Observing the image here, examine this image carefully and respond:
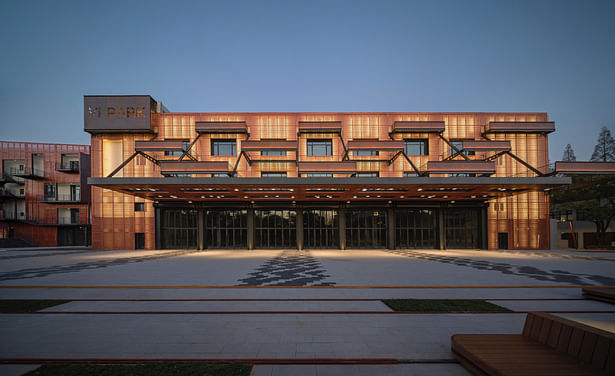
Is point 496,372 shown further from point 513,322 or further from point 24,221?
point 24,221

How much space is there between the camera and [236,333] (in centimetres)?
649

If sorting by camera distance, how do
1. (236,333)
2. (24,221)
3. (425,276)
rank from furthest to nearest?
(24,221), (425,276), (236,333)

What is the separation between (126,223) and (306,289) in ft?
101

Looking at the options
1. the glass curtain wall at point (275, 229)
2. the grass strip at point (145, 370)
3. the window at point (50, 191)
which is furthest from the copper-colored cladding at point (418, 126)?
the window at point (50, 191)

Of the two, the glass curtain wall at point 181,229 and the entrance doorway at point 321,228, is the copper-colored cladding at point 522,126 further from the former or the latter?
the glass curtain wall at point 181,229

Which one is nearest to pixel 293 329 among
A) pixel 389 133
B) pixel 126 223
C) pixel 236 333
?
pixel 236 333

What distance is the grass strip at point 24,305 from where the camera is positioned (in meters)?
8.36

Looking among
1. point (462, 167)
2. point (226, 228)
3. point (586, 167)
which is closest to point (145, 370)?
point (226, 228)

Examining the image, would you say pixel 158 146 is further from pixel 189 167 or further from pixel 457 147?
pixel 457 147

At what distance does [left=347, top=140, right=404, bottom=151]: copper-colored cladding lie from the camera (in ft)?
108

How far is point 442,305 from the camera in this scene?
8641 mm

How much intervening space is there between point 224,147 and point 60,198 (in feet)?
103

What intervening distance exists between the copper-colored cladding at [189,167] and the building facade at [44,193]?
84.4 ft

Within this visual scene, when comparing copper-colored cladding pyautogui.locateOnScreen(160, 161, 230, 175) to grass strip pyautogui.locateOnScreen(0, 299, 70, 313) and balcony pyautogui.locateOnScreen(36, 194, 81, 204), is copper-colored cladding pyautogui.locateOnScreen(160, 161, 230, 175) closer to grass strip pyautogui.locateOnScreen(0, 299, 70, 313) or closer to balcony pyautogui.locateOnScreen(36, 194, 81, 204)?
grass strip pyautogui.locateOnScreen(0, 299, 70, 313)
